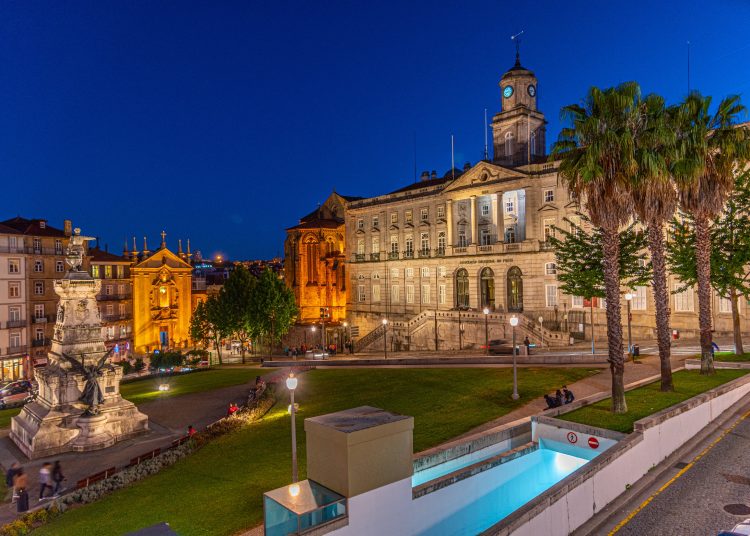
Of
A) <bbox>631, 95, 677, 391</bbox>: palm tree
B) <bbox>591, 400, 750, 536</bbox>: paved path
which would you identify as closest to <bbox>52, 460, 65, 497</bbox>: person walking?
<bbox>591, 400, 750, 536</bbox>: paved path

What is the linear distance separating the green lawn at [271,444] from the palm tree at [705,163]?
8.96m

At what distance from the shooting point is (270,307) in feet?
195

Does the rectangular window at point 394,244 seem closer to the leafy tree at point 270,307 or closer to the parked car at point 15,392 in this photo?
the leafy tree at point 270,307

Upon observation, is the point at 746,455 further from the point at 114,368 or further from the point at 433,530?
the point at 114,368

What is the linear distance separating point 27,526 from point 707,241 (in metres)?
31.1

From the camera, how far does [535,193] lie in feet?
182

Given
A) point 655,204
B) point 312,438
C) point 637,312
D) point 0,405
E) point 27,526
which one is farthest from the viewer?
point 637,312

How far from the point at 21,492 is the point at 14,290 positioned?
1997 inches

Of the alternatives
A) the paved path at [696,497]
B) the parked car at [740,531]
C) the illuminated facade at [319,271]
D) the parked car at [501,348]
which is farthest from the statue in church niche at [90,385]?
the illuminated facade at [319,271]

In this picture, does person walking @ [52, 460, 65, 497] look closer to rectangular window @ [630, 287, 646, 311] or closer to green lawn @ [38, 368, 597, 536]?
green lawn @ [38, 368, 597, 536]

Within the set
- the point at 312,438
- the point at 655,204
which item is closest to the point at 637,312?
the point at 655,204

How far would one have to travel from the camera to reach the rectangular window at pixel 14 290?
5822cm

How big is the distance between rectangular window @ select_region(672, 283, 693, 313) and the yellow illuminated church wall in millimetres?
65819

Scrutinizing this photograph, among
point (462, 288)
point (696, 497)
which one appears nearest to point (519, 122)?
point (462, 288)
